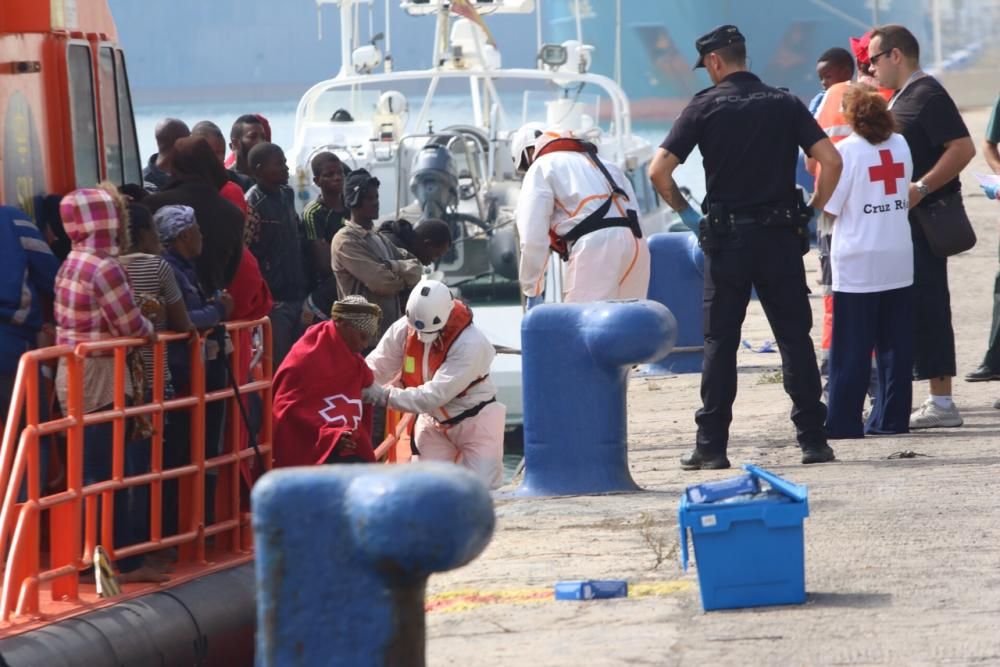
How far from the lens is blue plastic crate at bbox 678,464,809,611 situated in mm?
4945

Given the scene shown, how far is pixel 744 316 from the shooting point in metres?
7.37

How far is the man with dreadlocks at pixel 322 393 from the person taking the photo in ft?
22.8

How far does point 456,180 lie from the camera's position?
15.8m

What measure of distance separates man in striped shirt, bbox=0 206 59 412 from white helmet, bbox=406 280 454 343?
2.10 metres

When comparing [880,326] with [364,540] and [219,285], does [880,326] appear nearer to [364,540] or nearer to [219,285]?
[219,285]

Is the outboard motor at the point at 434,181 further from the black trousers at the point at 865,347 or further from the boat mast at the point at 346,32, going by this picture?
the black trousers at the point at 865,347

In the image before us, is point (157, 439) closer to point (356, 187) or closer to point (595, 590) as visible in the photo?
point (595, 590)

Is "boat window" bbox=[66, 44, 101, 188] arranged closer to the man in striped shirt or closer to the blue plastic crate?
the man in striped shirt

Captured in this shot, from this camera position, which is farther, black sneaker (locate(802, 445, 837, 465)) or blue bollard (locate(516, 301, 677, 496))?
black sneaker (locate(802, 445, 837, 465))

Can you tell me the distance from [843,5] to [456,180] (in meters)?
49.5

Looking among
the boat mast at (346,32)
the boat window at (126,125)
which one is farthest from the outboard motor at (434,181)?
the boat window at (126,125)

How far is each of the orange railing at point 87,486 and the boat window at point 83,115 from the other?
0.97 meters

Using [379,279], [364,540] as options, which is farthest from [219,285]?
[364,540]

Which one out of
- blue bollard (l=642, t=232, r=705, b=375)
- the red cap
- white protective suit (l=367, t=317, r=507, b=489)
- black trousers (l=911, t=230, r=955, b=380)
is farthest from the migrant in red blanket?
blue bollard (l=642, t=232, r=705, b=375)
